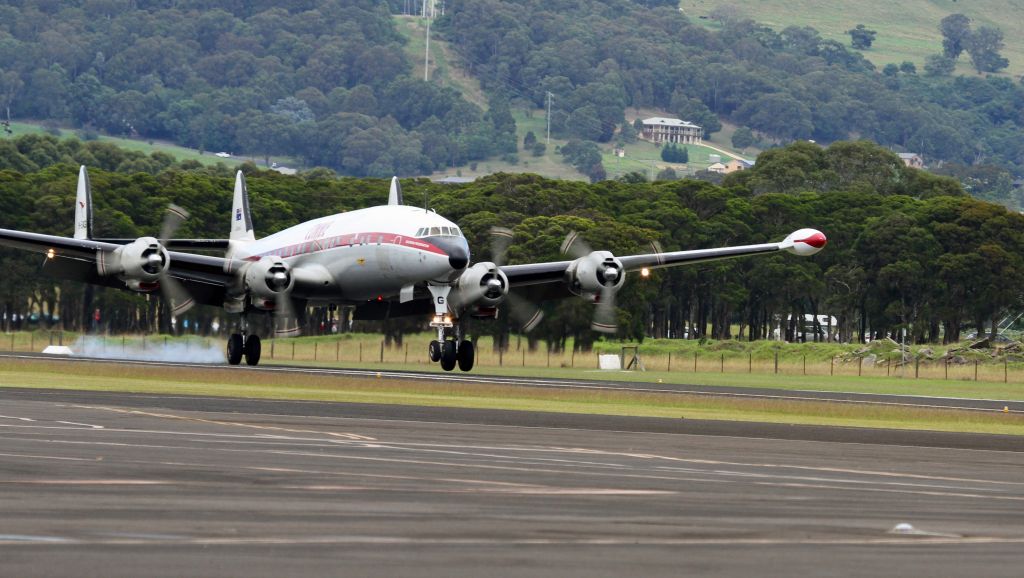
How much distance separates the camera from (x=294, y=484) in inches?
907

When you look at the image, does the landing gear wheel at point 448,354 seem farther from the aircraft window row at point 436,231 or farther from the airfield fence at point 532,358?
the airfield fence at point 532,358

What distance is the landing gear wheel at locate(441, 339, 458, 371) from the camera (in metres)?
62.6

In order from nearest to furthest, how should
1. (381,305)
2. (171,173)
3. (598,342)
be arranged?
(381,305) < (598,342) < (171,173)

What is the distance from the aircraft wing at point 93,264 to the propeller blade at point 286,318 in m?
2.17

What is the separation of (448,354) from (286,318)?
7.01 meters

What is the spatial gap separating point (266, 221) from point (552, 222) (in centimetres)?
3605

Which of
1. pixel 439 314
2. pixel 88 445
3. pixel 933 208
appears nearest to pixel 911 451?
pixel 88 445

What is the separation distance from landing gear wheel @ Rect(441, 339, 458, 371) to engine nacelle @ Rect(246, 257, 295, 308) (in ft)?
21.4

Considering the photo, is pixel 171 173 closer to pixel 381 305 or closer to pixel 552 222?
pixel 552 222

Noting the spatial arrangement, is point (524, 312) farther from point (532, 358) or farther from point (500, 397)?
point (532, 358)

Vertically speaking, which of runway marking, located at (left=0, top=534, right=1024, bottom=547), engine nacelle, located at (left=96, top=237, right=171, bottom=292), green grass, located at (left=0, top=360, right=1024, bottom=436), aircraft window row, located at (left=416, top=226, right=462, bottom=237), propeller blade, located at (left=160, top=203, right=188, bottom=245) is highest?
propeller blade, located at (left=160, top=203, right=188, bottom=245)

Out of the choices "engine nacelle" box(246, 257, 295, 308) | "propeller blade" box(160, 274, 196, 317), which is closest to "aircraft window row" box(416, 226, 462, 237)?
"engine nacelle" box(246, 257, 295, 308)

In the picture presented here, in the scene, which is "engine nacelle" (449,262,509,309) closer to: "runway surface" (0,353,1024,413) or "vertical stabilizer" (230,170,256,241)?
"runway surface" (0,353,1024,413)

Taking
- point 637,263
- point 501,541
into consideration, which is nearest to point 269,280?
point 637,263
